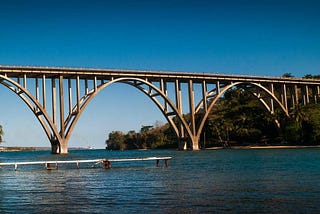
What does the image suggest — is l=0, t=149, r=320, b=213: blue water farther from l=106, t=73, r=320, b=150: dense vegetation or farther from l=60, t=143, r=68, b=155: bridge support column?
l=106, t=73, r=320, b=150: dense vegetation

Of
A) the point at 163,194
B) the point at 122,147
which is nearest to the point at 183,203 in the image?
the point at 163,194

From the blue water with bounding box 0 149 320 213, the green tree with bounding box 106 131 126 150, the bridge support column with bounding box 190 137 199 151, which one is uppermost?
the green tree with bounding box 106 131 126 150

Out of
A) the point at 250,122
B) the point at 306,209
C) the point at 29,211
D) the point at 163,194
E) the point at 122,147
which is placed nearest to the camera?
the point at 306,209

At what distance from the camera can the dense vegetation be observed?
91.8 metres

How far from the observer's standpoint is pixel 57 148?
241 ft

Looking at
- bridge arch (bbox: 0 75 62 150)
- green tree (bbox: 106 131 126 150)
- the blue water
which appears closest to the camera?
the blue water

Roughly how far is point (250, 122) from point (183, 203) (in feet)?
285

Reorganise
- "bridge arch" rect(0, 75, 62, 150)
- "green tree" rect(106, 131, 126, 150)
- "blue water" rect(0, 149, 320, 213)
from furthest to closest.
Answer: "green tree" rect(106, 131, 126, 150) → "bridge arch" rect(0, 75, 62, 150) → "blue water" rect(0, 149, 320, 213)

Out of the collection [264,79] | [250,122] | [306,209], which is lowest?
[306,209]

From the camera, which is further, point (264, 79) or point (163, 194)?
point (264, 79)

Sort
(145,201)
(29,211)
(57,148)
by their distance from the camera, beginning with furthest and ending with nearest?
(57,148), (145,201), (29,211)

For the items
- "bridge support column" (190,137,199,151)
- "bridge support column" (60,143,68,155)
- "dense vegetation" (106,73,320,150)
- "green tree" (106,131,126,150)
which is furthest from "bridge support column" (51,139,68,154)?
"green tree" (106,131,126,150)

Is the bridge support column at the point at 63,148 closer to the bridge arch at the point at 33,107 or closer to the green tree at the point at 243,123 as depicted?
the bridge arch at the point at 33,107

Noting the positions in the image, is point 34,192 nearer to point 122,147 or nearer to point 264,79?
point 264,79
